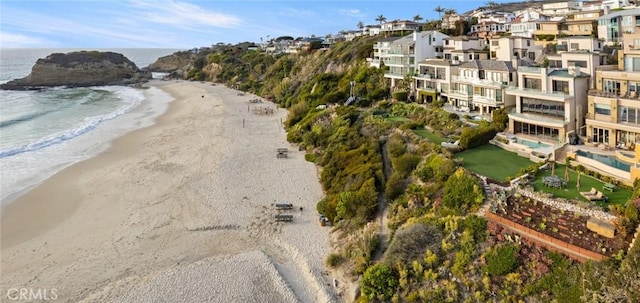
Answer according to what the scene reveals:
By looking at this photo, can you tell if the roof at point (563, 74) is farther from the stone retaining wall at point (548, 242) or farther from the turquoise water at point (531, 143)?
the stone retaining wall at point (548, 242)

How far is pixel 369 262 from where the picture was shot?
781 inches

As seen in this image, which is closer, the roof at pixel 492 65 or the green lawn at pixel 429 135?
the green lawn at pixel 429 135

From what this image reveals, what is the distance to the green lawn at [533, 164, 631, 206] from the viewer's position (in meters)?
18.8

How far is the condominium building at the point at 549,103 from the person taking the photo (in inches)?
1066

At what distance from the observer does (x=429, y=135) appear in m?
32.0

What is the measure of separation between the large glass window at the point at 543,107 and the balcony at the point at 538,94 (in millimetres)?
339

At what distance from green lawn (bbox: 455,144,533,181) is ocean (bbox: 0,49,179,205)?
2865 cm

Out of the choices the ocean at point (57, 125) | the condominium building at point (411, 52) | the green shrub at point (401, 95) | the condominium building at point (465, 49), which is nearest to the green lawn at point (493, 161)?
the green shrub at point (401, 95)

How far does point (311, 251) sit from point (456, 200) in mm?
7213

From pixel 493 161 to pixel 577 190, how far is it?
18.9 feet

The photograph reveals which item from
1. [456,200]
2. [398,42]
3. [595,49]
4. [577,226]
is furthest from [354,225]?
[398,42]

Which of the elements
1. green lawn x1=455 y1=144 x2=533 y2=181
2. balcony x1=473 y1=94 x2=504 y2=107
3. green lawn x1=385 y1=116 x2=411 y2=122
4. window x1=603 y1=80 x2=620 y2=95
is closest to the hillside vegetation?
green lawn x1=385 y1=116 x2=411 y2=122

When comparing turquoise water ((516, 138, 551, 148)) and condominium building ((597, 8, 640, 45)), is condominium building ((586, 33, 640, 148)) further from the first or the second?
condominium building ((597, 8, 640, 45))

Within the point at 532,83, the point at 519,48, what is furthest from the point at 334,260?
the point at 519,48
